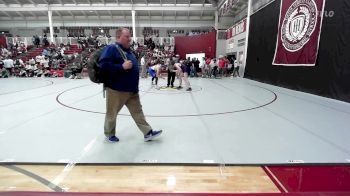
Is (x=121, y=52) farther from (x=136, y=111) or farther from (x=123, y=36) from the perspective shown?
(x=136, y=111)

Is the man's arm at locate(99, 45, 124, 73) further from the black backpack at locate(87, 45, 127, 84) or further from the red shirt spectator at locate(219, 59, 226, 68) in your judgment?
the red shirt spectator at locate(219, 59, 226, 68)

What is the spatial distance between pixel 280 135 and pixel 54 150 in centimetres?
333

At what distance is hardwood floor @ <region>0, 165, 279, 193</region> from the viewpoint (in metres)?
2.09

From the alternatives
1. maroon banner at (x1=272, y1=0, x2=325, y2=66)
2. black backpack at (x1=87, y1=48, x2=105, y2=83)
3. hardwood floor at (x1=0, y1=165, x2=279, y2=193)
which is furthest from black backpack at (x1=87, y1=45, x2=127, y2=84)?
maroon banner at (x1=272, y1=0, x2=325, y2=66)

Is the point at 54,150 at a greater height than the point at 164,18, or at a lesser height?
lesser

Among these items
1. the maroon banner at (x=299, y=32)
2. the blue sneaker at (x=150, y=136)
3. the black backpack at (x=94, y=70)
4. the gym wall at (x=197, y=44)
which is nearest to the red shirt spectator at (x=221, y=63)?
the maroon banner at (x=299, y=32)

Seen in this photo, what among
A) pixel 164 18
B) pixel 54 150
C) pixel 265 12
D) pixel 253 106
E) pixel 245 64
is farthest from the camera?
pixel 164 18

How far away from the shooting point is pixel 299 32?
834 centimetres

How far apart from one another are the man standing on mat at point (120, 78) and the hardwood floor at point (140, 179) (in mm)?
873

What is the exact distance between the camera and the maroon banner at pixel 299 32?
7.40m

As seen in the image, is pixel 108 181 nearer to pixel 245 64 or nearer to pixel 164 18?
pixel 245 64

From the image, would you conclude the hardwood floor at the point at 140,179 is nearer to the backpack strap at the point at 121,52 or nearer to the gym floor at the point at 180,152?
the gym floor at the point at 180,152

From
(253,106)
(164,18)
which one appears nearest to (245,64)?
(253,106)

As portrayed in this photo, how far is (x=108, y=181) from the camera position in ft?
7.29
